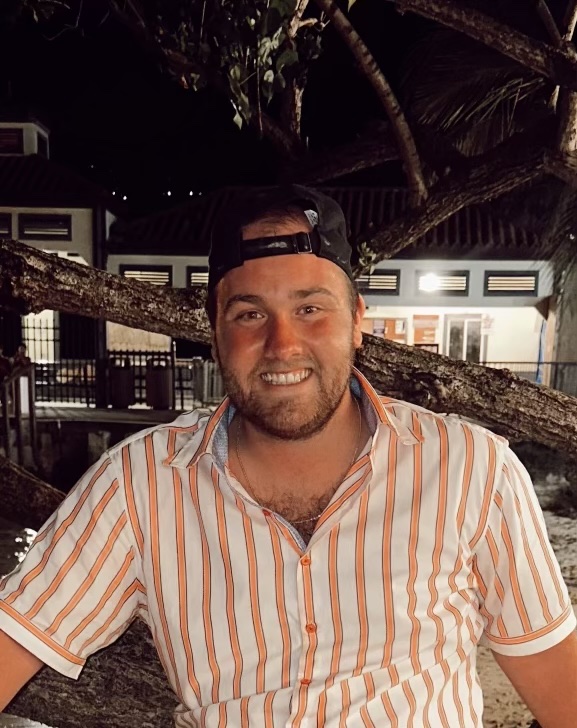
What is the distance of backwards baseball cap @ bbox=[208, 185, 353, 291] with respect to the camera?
1682mm

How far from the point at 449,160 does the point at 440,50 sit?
63 cm

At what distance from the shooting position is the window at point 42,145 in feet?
57.1

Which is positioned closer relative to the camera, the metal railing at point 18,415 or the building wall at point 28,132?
the metal railing at point 18,415

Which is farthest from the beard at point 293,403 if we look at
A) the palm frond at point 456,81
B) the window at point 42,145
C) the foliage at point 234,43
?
the window at point 42,145

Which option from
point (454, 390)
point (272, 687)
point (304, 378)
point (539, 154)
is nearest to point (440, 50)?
point (539, 154)

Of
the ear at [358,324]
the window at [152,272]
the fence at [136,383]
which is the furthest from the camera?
→ the window at [152,272]

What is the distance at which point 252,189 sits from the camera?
1.76 metres

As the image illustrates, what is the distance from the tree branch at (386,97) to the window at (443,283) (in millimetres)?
11867

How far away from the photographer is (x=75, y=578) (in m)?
1.62

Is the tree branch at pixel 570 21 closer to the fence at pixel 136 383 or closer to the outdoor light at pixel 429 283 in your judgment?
the fence at pixel 136 383

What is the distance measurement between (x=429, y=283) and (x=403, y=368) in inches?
509

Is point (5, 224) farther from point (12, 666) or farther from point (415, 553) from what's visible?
point (415, 553)

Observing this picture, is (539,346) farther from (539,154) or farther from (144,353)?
(539,154)

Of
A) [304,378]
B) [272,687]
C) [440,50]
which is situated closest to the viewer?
[272,687]
